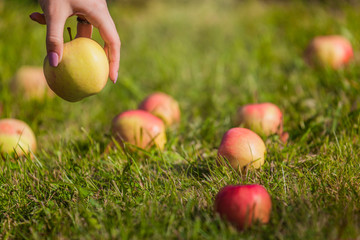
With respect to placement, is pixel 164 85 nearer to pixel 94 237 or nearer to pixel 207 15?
pixel 94 237

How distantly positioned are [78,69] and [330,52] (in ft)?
8.46

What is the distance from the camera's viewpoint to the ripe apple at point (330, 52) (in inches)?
133

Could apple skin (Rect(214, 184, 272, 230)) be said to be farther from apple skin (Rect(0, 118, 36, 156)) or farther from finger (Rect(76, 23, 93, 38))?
apple skin (Rect(0, 118, 36, 156))

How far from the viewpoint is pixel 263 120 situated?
7.31 feet

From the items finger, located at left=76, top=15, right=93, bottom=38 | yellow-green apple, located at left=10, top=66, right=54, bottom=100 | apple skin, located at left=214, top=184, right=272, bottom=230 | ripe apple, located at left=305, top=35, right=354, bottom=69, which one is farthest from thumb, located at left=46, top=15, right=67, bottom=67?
ripe apple, located at left=305, top=35, right=354, bottom=69

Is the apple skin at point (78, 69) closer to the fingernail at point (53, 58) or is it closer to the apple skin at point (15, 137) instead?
the fingernail at point (53, 58)

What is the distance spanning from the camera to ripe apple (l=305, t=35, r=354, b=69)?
339 centimetres

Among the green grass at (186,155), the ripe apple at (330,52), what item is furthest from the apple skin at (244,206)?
the ripe apple at (330,52)

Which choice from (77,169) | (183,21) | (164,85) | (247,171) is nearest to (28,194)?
(77,169)

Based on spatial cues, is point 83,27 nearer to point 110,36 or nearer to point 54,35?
point 110,36

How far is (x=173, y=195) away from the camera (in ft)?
5.21

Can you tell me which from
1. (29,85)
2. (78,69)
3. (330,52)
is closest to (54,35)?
(78,69)

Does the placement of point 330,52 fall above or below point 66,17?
below

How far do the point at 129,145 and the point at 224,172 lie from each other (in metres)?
0.62
